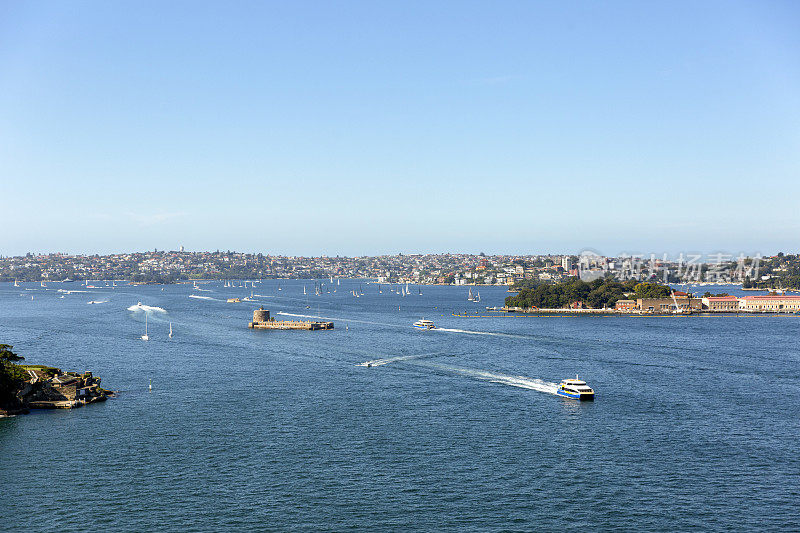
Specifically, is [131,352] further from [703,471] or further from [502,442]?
[703,471]

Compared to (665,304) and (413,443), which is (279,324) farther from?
(665,304)

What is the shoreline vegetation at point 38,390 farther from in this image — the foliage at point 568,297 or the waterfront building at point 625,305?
the waterfront building at point 625,305

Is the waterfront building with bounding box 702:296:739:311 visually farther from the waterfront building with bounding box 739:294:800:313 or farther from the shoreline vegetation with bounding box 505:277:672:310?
the shoreline vegetation with bounding box 505:277:672:310

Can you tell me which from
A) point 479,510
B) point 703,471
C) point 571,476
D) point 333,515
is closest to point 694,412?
point 703,471

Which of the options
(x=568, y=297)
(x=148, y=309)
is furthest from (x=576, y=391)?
(x=148, y=309)

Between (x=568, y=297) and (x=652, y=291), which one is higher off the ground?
(x=652, y=291)

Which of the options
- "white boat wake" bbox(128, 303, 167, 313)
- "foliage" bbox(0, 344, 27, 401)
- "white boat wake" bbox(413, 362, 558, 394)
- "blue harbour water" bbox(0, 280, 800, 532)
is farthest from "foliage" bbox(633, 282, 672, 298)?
"foliage" bbox(0, 344, 27, 401)
